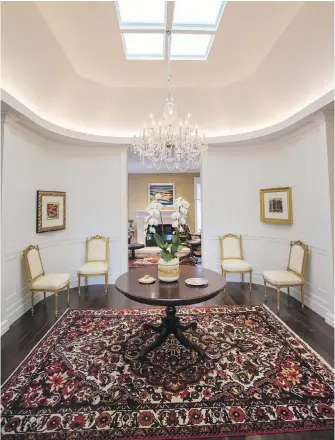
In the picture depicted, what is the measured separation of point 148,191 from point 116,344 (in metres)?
7.55

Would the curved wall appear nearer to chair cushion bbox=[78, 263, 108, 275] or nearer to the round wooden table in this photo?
chair cushion bbox=[78, 263, 108, 275]

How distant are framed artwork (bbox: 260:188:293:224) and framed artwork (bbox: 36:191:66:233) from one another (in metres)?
4.18

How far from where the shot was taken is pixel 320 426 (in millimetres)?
1599

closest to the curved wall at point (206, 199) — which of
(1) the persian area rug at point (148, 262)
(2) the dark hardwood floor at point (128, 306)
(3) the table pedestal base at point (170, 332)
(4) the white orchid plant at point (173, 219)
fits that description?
(2) the dark hardwood floor at point (128, 306)

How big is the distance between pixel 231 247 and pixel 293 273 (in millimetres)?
1347

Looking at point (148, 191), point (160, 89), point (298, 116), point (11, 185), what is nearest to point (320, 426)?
point (298, 116)

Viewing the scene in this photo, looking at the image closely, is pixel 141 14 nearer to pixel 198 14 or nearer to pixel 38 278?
pixel 198 14

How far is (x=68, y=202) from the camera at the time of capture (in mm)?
4602

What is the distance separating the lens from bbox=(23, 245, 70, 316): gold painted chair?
331cm

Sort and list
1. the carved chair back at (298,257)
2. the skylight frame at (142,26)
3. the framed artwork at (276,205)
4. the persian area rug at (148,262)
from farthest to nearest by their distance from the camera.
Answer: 1. the persian area rug at (148,262)
2. the framed artwork at (276,205)
3. the carved chair back at (298,257)
4. the skylight frame at (142,26)

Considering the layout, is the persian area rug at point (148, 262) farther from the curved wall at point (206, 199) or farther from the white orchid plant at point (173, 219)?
the white orchid plant at point (173, 219)

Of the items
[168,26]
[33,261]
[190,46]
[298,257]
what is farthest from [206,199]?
[33,261]

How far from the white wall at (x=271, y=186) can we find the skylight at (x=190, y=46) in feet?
6.24

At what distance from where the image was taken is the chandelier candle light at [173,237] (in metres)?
2.35
